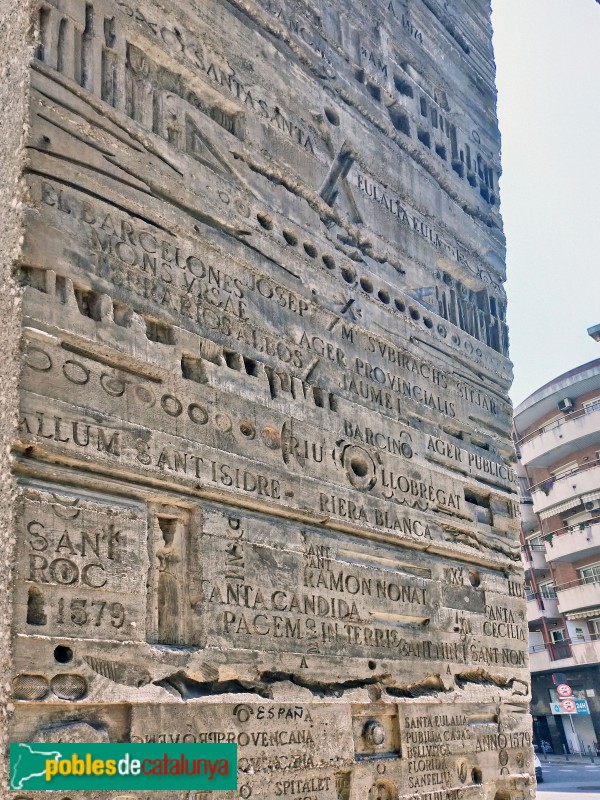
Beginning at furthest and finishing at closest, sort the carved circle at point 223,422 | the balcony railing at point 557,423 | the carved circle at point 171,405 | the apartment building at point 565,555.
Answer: the balcony railing at point 557,423 → the apartment building at point 565,555 → the carved circle at point 223,422 → the carved circle at point 171,405

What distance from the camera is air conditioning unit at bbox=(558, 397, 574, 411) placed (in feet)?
78.2

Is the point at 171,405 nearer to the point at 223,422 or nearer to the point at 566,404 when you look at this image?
the point at 223,422

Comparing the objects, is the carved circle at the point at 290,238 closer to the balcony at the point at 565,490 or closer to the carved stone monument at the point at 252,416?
the carved stone monument at the point at 252,416

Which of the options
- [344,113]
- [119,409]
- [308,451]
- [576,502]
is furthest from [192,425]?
[576,502]

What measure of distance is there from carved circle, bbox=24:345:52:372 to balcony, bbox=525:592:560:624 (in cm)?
2115

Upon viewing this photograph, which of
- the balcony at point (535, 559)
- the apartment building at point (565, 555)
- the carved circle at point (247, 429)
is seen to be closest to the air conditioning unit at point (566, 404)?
the apartment building at point (565, 555)

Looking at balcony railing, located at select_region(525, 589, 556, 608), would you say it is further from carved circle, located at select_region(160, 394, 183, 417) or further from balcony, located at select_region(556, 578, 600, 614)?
carved circle, located at select_region(160, 394, 183, 417)

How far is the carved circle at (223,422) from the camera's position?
188 inches

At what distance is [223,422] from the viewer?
15.8ft

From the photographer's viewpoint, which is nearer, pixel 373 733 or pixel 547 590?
pixel 373 733

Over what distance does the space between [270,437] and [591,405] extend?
63.9 ft

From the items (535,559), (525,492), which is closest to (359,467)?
(535,559)

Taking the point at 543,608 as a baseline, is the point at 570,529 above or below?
above

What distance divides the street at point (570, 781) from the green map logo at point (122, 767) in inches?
484
